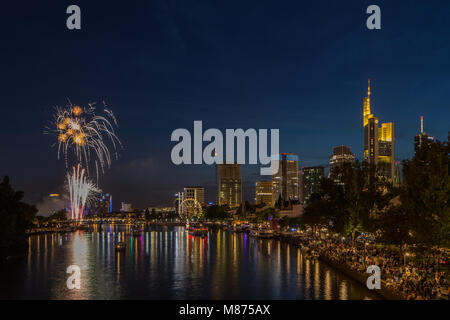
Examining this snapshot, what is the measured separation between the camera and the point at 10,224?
53.4 meters

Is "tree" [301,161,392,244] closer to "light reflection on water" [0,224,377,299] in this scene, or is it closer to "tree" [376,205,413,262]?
"light reflection on water" [0,224,377,299]

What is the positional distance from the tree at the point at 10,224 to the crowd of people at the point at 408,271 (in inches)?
1583

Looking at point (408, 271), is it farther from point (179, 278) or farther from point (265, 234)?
point (265, 234)

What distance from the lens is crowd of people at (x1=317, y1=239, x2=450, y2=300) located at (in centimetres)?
2810

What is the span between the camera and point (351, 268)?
42219 millimetres

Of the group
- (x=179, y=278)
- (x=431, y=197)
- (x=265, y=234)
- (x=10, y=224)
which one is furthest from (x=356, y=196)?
(x=265, y=234)

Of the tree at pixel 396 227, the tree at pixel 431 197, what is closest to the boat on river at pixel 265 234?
the tree at pixel 396 227

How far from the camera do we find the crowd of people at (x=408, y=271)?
2810 cm

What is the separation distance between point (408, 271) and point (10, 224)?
1812 inches

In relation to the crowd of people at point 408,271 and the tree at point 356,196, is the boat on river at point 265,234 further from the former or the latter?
the crowd of people at point 408,271

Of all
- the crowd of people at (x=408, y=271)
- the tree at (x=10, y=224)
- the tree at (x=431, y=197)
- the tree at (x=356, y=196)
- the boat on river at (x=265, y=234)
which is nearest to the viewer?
the crowd of people at (x=408, y=271)

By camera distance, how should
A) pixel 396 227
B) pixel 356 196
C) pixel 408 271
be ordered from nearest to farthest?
pixel 408 271 → pixel 396 227 → pixel 356 196
